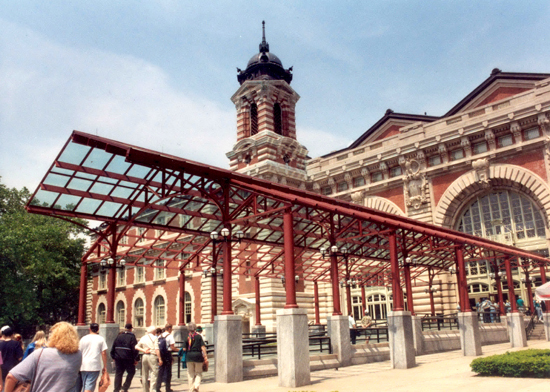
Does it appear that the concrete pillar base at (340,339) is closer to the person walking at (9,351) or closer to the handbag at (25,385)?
the person walking at (9,351)

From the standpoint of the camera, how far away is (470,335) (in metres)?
21.0

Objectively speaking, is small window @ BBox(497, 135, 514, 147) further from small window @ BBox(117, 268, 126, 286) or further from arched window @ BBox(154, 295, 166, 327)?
small window @ BBox(117, 268, 126, 286)

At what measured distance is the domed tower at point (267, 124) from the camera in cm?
4388

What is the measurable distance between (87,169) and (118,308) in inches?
1501

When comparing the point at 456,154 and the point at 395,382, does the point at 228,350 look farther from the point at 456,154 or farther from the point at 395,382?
the point at 456,154

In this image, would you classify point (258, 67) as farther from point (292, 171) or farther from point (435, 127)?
point (435, 127)

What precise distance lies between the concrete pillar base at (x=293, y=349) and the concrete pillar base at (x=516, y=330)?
14.9 metres

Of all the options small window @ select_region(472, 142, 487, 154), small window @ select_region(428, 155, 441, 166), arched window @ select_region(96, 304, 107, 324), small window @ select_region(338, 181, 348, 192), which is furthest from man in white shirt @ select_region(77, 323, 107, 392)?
arched window @ select_region(96, 304, 107, 324)

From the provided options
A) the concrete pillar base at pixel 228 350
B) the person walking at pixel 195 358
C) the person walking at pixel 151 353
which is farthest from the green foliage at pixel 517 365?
the person walking at pixel 151 353

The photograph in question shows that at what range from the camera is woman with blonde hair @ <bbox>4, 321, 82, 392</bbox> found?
5.59 metres

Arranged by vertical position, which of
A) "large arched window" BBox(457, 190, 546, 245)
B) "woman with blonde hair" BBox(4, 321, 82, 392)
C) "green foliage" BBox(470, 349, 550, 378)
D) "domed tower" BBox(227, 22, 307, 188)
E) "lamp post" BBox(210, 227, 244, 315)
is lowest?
"green foliage" BBox(470, 349, 550, 378)

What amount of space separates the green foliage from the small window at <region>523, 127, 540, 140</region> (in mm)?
22566

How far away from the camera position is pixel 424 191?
1486 inches

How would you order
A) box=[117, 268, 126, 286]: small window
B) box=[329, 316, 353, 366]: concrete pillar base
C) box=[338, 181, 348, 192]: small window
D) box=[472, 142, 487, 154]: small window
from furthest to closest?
box=[117, 268, 126, 286]: small window, box=[338, 181, 348, 192]: small window, box=[472, 142, 487, 154]: small window, box=[329, 316, 353, 366]: concrete pillar base
